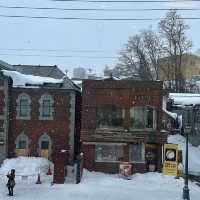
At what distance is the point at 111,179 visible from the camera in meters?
36.2

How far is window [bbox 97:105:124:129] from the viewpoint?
3926cm

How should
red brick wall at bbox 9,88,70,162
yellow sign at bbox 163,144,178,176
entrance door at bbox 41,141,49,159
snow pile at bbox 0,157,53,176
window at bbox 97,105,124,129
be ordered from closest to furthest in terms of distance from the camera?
yellow sign at bbox 163,144,178,176 < snow pile at bbox 0,157,53,176 < window at bbox 97,105,124,129 < entrance door at bbox 41,141,49,159 < red brick wall at bbox 9,88,70,162

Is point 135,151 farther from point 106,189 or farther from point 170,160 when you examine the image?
point 170,160

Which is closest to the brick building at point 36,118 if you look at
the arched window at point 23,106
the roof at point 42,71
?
the arched window at point 23,106

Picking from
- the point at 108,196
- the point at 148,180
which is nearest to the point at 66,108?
the point at 148,180

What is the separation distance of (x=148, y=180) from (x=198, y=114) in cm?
1241

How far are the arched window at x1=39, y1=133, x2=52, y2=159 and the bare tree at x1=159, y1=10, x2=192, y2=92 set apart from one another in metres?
36.9

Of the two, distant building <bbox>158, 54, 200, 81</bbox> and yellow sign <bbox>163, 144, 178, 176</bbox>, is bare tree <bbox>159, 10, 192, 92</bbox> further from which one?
yellow sign <bbox>163, 144, 178, 176</bbox>

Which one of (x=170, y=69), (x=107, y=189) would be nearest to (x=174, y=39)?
(x=170, y=69)

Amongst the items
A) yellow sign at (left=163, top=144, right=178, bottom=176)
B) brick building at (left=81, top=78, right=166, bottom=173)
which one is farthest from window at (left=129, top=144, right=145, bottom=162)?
yellow sign at (left=163, top=144, right=178, bottom=176)

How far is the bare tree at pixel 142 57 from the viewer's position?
8069 centimetres

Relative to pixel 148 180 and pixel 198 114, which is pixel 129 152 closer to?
pixel 148 180

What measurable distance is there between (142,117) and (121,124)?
1568mm

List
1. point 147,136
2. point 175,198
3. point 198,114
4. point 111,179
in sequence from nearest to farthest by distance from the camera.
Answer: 1. point 175,198
2. point 111,179
3. point 147,136
4. point 198,114
